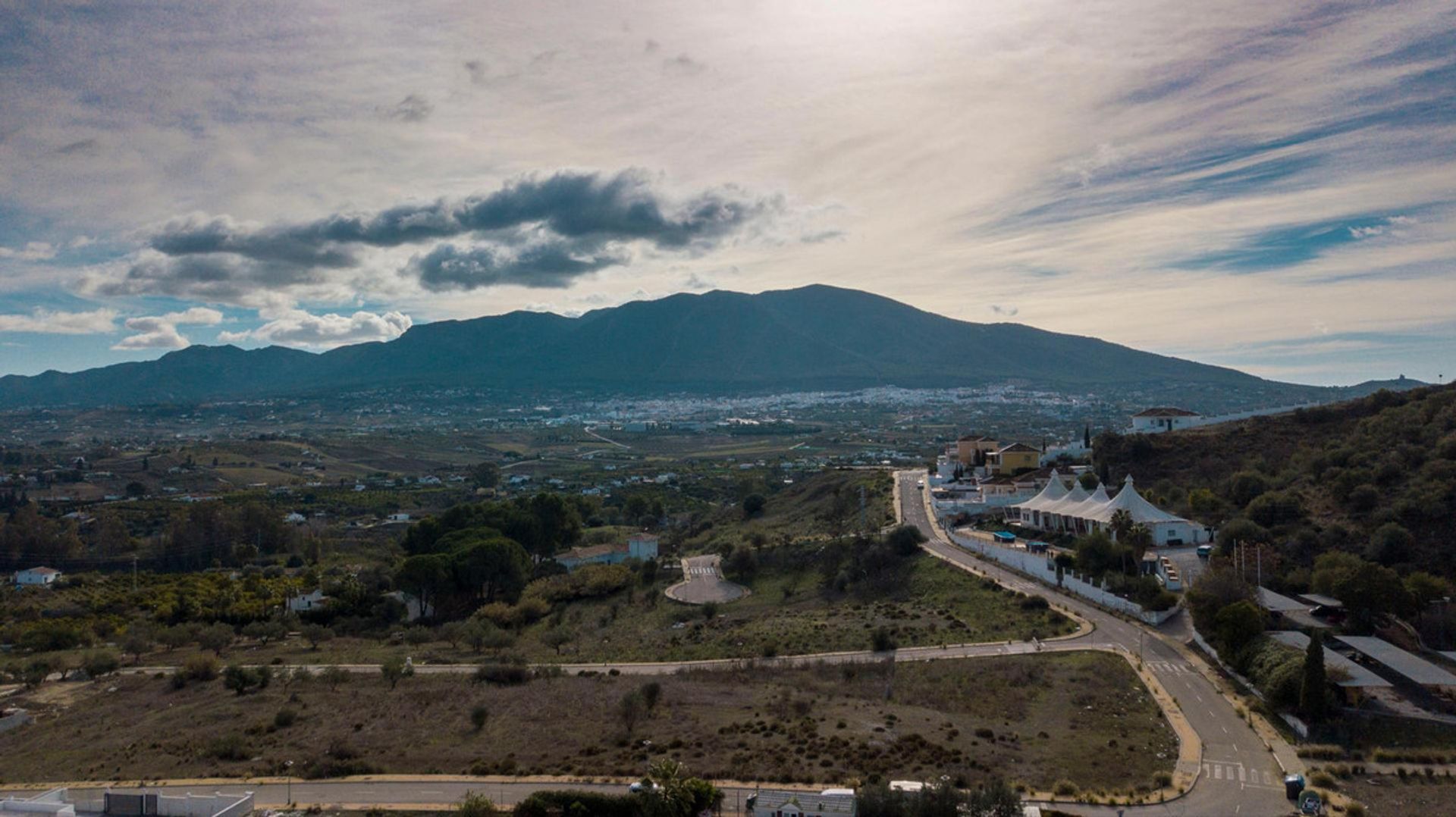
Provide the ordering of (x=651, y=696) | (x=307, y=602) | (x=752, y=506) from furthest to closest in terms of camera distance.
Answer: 1. (x=752, y=506)
2. (x=307, y=602)
3. (x=651, y=696)

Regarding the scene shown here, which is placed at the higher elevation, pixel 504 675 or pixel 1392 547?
pixel 1392 547

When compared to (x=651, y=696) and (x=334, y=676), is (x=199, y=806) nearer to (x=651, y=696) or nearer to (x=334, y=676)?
(x=651, y=696)

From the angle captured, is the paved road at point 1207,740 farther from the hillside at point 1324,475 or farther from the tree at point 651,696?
the tree at point 651,696

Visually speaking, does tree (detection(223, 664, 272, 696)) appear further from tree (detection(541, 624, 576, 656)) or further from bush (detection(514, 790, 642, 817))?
bush (detection(514, 790, 642, 817))

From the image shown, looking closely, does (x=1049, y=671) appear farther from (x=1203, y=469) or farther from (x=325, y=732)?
(x=1203, y=469)

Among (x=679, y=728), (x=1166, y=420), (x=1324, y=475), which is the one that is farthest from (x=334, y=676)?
(x=1166, y=420)

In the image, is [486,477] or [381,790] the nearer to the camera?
[381,790]

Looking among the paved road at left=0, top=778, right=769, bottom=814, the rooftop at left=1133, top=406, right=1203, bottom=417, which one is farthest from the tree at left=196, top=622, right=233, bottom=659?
the rooftop at left=1133, top=406, right=1203, bottom=417
